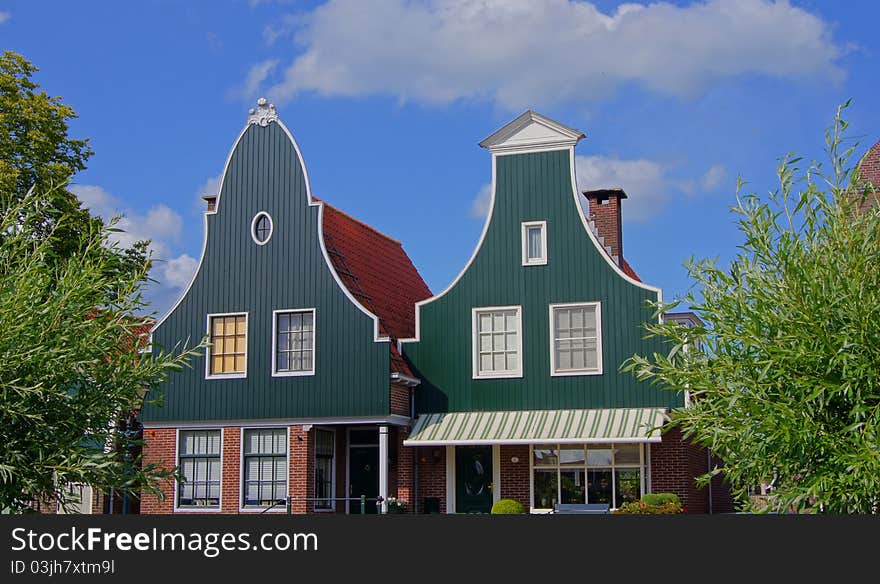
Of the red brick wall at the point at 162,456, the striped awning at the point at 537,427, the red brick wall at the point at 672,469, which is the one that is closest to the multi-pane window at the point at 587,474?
the red brick wall at the point at 672,469

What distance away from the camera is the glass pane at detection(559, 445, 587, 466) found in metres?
27.4

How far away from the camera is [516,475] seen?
2795 cm

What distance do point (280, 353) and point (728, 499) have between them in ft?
44.6

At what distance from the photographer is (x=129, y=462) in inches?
738

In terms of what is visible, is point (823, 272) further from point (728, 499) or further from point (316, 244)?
point (728, 499)

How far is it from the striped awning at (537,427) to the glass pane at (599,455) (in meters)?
0.80

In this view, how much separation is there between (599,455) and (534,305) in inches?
158

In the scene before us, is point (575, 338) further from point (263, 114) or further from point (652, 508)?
point (263, 114)

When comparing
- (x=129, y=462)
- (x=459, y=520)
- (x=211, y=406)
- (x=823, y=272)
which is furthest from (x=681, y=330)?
(x=211, y=406)

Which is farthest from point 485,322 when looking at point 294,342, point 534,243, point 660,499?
point 660,499

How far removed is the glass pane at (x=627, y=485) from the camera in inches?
1059

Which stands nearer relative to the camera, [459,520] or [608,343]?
[459,520]

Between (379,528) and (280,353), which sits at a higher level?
(280,353)

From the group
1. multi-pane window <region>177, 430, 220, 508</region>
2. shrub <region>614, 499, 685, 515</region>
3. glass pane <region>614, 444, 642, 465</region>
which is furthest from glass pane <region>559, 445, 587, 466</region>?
multi-pane window <region>177, 430, 220, 508</region>
